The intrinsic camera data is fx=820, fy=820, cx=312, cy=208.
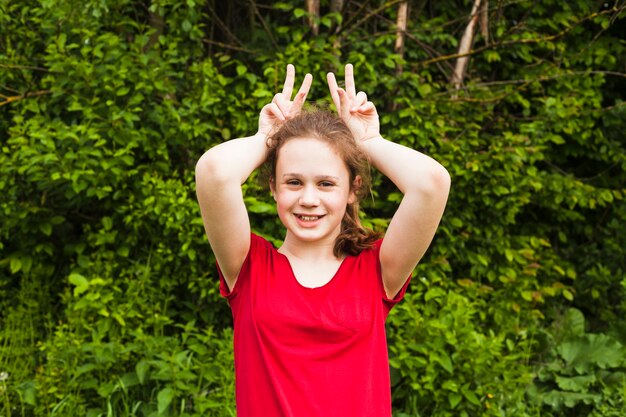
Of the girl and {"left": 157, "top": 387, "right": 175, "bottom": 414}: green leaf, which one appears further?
{"left": 157, "top": 387, "right": 175, "bottom": 414}: green leaf

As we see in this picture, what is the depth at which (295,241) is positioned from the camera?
7.08 feet

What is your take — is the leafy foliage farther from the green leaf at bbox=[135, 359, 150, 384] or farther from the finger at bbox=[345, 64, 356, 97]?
the finger at bbox=[345, 64, 356, 97]

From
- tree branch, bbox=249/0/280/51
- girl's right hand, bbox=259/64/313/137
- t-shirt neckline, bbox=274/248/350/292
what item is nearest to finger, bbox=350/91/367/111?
girl's right hand, bbox=259/64/313/137

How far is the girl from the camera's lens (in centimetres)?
198

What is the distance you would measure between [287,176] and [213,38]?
3.58m

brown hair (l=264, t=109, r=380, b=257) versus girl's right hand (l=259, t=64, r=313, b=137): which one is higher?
girl's right hand (l=259, t=64, r=313, b=137)

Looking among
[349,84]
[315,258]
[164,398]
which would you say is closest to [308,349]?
[315,258]

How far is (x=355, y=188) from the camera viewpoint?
2.23 meters

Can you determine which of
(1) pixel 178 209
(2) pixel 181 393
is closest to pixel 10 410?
(2) pixel 181 393

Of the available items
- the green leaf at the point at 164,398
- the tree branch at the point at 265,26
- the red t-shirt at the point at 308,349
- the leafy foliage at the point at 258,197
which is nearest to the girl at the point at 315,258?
the red t-shirt at the point at 308,349

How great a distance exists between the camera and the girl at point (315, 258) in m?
1.98

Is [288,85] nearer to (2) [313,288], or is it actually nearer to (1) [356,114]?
(1) [356,114]

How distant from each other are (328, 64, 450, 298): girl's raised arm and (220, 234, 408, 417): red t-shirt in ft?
0.34

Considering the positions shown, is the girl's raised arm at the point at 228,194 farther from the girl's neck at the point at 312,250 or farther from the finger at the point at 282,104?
the girl's neck at the point at 312,250
